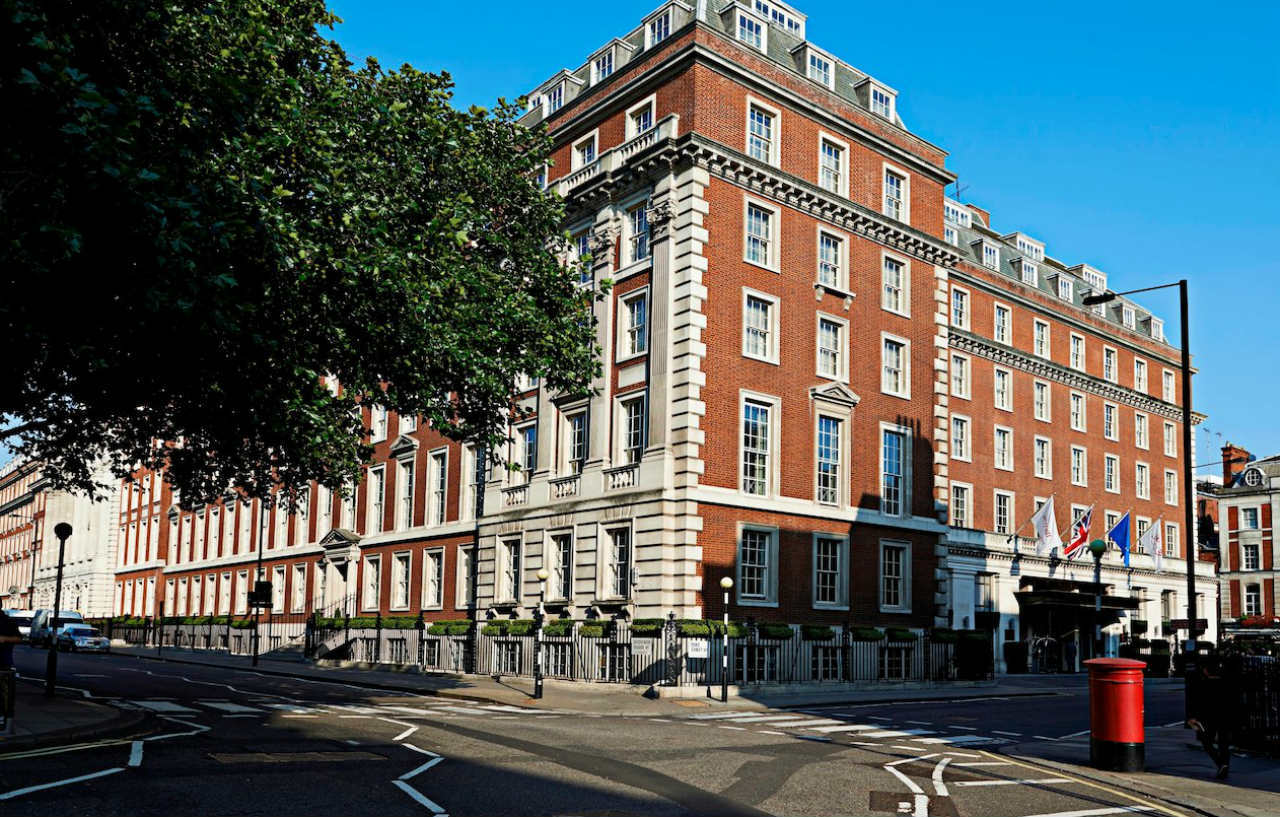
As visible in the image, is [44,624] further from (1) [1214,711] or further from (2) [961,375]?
(1) [1214,711]

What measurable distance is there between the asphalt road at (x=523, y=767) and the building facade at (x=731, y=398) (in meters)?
12.4

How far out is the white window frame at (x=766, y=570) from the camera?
34.4 m

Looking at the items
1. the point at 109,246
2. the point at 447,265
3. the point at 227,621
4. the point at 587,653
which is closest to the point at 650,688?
the point at 587,653

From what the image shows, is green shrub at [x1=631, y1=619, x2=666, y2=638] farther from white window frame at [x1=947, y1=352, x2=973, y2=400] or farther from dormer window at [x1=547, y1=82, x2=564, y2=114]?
white window frame at [x1=947, y1=352, x2=973, y2=400]

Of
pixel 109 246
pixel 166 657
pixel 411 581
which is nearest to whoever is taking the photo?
pixel 109 246

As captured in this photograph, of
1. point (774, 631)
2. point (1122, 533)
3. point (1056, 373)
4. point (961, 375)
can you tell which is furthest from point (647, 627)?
point (1056, 373)

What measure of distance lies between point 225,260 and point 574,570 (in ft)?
72.8

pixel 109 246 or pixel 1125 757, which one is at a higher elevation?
pixel 109 246

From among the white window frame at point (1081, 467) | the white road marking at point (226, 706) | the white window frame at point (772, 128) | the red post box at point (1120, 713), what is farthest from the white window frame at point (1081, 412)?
the white road marking at point (226, 706)

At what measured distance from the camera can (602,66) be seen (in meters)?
42.2

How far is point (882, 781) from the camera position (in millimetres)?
13375

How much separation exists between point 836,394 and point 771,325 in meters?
3.42

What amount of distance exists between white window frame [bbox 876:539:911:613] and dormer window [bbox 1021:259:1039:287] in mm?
24971

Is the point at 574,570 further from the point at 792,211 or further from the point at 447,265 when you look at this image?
the point at 447,265
